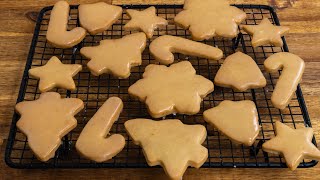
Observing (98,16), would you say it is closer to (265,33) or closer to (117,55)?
(117,55)

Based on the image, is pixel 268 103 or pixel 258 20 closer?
pixel 268 103

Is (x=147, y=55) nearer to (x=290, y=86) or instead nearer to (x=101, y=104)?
(x=101, y=104)

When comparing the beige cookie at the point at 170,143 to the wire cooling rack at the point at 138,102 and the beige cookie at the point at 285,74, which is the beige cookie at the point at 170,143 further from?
the beige cookie at the point at 285,74

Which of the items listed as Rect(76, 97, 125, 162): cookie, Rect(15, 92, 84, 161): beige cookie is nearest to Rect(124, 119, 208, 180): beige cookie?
Answer: Rect(76, 97, 125, 162): cookie

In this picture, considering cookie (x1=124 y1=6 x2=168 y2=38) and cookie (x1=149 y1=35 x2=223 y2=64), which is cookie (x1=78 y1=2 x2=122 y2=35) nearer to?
cookie (x1=124 y1=6 x2=168 y2=38)

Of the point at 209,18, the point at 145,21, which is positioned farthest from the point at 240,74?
the point at 145,21

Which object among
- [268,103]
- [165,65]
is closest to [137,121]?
[165,65]

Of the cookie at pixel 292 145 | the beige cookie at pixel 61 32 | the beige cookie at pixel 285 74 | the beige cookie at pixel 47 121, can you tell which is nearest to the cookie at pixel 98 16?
the beige cookie at pixel 61 32
